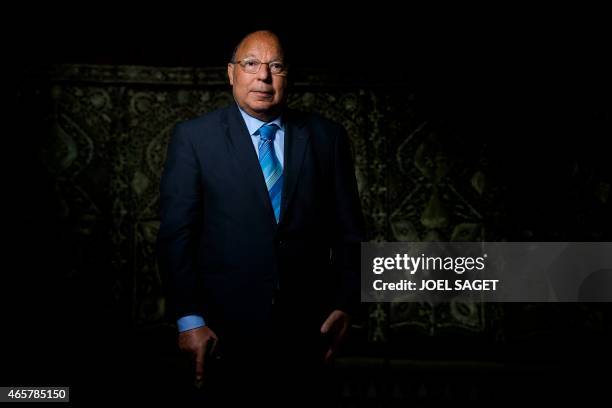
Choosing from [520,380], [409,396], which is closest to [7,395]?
[409,396]

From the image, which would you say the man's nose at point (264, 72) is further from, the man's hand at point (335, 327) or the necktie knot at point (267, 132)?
the man's hand at point (335, 327)

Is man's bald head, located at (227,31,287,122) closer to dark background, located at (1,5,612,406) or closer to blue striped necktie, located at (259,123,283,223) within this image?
blue striped necktie, located at (259,123,283,223)

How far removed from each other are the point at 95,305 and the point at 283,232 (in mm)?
2764

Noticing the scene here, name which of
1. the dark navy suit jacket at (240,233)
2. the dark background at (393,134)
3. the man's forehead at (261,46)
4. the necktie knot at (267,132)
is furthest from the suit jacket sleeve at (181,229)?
the dark background at (393,134)

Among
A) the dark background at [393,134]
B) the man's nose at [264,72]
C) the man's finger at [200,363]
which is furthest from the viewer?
the dark background at [393,134]

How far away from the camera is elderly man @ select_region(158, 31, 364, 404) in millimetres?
1624

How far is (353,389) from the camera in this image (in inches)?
137

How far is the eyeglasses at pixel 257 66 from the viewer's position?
171 cm

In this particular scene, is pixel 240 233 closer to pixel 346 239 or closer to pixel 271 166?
pixel 271 166

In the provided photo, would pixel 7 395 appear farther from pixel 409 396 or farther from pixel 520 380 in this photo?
pixel 520 380

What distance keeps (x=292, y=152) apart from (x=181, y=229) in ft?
1.39

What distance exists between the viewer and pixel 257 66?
1.71 m

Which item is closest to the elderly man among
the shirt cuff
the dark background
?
the shirt cuff

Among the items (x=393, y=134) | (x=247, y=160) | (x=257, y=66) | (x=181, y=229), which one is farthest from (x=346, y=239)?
(x=393, y=134)
